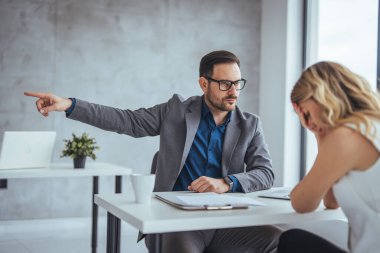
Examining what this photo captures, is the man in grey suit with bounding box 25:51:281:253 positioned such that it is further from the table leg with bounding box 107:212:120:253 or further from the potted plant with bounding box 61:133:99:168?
the potted plant with bounding box 61:133:99:168

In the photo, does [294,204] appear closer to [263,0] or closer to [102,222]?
[102,222]

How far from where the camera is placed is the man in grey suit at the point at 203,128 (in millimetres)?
2234

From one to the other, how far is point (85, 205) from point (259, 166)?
2883 mm

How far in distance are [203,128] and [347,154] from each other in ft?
3.50

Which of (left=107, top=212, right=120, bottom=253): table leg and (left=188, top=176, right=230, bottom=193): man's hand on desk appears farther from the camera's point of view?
(left=188, top=176, right=230, bottom=193): man's hand on desk

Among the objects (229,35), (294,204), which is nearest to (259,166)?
(294,204)

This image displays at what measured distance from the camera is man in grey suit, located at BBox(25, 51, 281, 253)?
2.23m

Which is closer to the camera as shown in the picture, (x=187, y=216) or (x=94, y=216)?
(x=187, y=216)

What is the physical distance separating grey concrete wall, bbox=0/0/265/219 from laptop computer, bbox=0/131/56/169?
129 centimetres

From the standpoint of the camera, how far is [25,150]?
3.24 m

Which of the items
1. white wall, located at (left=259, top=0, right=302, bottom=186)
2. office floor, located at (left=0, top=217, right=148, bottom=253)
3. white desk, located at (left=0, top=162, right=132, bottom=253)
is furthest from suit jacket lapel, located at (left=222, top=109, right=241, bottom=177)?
white wall, located at (left=259, top=0, right=302, bottom=186)

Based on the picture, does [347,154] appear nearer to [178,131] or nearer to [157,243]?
[157,243]

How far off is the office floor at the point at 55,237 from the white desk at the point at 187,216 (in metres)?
2.12

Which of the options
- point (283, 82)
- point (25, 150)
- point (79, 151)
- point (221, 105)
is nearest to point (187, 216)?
point (221, 105)
